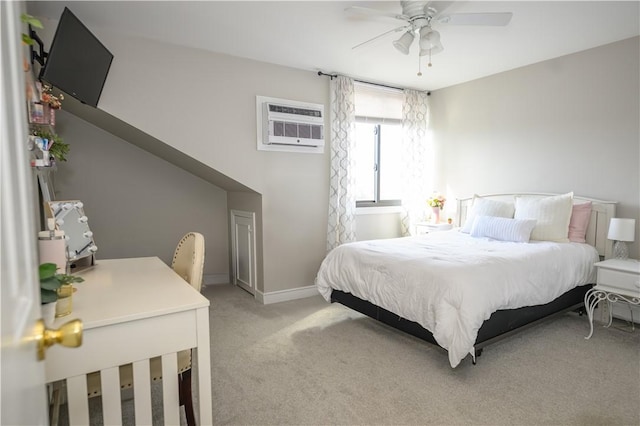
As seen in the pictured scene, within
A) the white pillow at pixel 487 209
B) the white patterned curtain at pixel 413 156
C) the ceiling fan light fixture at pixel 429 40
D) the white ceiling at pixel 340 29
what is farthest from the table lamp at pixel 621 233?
the white patterned curtain at pixel 413 156

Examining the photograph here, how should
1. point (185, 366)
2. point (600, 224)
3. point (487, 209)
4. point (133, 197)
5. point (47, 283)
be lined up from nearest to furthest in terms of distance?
point (47, 283) → point (185, 366) → point (600, 224) → point (487, 209) → point (133, 197)

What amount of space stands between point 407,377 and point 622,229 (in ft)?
7.07

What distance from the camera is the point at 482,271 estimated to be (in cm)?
248

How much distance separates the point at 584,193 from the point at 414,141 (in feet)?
6.46

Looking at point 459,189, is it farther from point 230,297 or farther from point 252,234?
point 230,297

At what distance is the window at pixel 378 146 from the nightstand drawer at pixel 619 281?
242 centimetres

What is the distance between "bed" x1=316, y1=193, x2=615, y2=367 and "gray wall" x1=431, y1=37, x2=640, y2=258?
21 centimetres

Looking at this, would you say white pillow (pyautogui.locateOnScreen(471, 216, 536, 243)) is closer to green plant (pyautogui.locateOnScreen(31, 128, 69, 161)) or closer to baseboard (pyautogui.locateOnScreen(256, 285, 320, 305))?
baseboard (pyautogui.locateOnScreen(256, 285, 320, 305))

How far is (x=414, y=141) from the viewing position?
4852mm

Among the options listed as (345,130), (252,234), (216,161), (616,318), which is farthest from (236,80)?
(616,318)

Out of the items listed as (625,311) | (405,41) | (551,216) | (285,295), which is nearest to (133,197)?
(285,295)

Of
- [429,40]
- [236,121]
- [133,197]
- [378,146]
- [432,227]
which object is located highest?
[429,40]

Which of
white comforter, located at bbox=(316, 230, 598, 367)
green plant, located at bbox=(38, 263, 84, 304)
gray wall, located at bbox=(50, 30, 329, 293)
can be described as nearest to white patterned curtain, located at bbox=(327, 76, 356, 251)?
gray wall, located at bbox=(50, 30, 329, 293)

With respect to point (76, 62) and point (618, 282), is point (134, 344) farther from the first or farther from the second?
point (618, 282)
